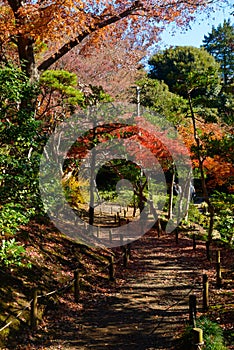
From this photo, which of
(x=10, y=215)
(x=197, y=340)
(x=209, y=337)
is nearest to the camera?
(x=197, y=340)

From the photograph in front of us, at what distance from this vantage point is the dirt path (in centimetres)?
670

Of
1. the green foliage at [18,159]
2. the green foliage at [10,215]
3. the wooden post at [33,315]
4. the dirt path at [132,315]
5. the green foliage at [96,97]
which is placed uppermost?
the green foliage at [96,97]

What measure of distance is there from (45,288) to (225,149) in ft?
18.9

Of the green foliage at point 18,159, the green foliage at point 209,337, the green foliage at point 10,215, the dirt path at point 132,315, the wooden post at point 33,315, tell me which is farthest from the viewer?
the wooden post at point 33,315

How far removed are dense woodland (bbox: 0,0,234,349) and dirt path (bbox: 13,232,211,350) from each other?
956 millimetres

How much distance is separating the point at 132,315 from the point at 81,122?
8926 millimetres

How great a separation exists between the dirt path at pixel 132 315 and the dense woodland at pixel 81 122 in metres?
0.96

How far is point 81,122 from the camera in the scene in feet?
49.4

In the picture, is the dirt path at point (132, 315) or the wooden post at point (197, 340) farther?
the dirt path at point (132, 315)

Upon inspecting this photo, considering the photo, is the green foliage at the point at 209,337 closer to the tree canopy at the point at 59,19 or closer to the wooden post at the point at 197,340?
the wooden post at the point at 197,340

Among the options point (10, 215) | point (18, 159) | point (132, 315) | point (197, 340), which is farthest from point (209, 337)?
point (18, 159)

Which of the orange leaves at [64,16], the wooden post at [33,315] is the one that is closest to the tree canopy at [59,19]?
the orange leaves at [64,16]

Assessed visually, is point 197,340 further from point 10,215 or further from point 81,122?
point 81,122

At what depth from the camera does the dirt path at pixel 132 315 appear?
6.70 meters
